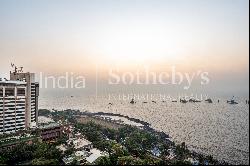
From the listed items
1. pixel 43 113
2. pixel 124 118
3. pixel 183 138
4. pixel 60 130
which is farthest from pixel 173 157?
pixel 43 113

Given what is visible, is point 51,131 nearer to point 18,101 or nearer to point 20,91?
point 18,101

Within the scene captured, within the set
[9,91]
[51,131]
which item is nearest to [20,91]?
[9,91]

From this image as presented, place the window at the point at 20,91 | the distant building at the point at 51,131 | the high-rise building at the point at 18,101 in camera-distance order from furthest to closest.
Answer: the window at the point at 20,91
the high-rise building at the point at 18,101
the distant building at the point at 51,131

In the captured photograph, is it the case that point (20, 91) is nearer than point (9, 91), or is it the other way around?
point (9, 91)

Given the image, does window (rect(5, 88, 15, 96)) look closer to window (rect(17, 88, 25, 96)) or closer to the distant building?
window (rect(17, 88, 25, 96))

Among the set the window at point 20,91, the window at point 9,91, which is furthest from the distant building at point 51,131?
the window at point 9,91

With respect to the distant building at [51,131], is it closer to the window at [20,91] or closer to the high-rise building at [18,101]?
the high-rise building at [18,101]

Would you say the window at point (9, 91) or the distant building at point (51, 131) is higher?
the window at point (9, 91)

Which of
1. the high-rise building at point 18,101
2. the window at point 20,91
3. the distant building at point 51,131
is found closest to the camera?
the distant building at point 51,131
